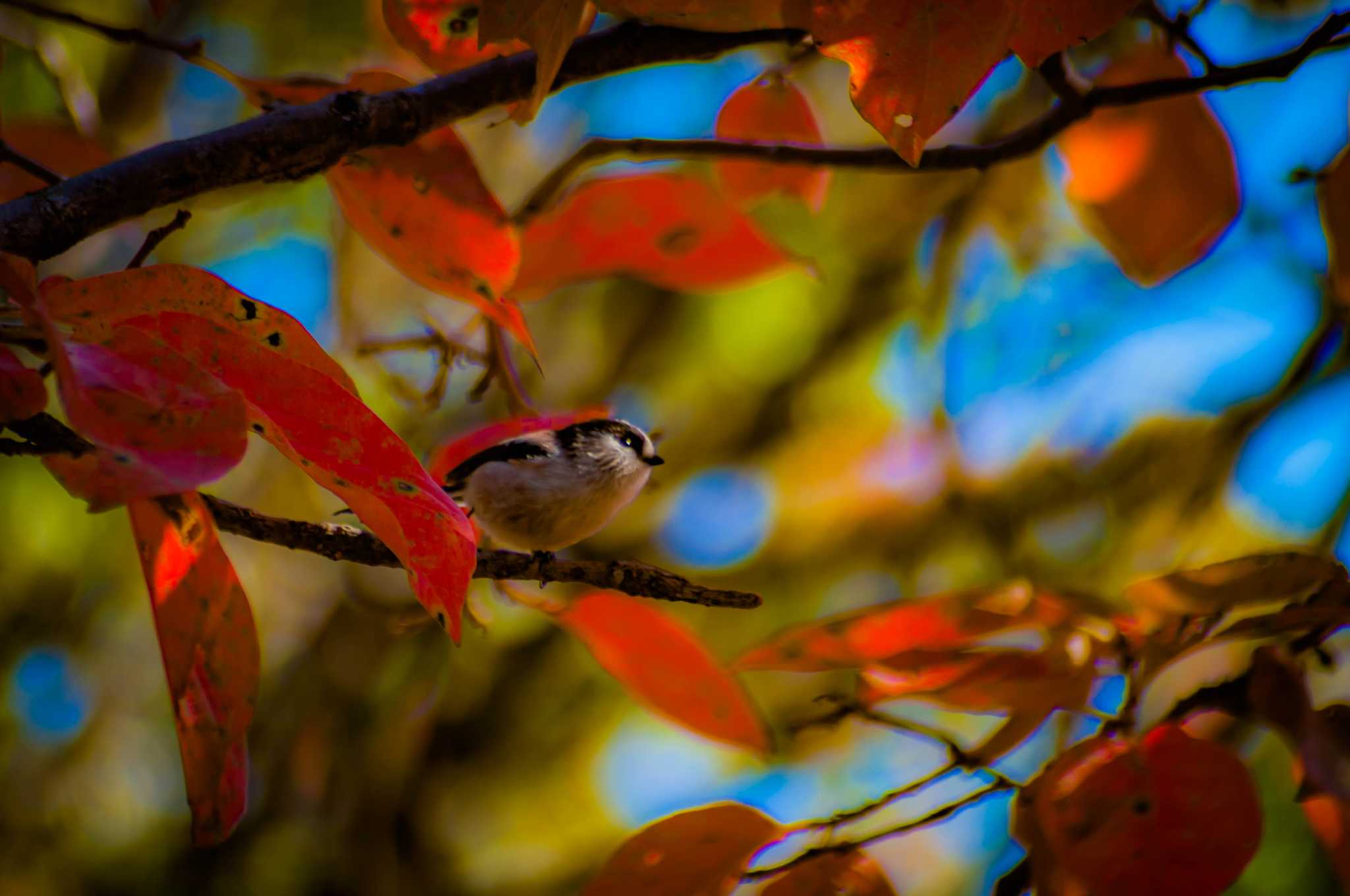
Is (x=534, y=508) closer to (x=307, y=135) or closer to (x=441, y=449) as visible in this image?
(x=441, y=449)

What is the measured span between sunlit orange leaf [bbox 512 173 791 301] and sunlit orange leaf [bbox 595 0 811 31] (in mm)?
216

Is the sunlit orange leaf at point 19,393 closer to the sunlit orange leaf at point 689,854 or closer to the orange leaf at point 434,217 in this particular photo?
the orange leaf at point 434,217

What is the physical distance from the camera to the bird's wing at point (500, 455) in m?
1.24

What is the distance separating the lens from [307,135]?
583 mm

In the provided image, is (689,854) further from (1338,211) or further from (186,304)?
(1338,211)

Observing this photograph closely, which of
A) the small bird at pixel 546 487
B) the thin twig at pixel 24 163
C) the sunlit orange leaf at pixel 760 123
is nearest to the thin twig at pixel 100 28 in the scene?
the thin twig at pixel 24 163

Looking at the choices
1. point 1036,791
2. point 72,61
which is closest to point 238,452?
point 1036,791

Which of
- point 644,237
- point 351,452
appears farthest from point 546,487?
point 351,452

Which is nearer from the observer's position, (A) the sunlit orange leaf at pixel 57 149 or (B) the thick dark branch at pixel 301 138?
(B) the thick dark branch at pixel 301 138

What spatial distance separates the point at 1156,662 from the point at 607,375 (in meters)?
1.27

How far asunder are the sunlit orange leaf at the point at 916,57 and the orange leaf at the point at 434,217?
0.86 ft

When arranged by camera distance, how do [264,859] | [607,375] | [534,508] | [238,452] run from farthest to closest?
[607,375], [264,859], [534,508], [238,452]

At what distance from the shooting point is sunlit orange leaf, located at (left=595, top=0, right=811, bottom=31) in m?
0.55

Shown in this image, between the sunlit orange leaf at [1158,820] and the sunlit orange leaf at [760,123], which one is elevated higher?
the sunlit orange leaf at [760,123]
